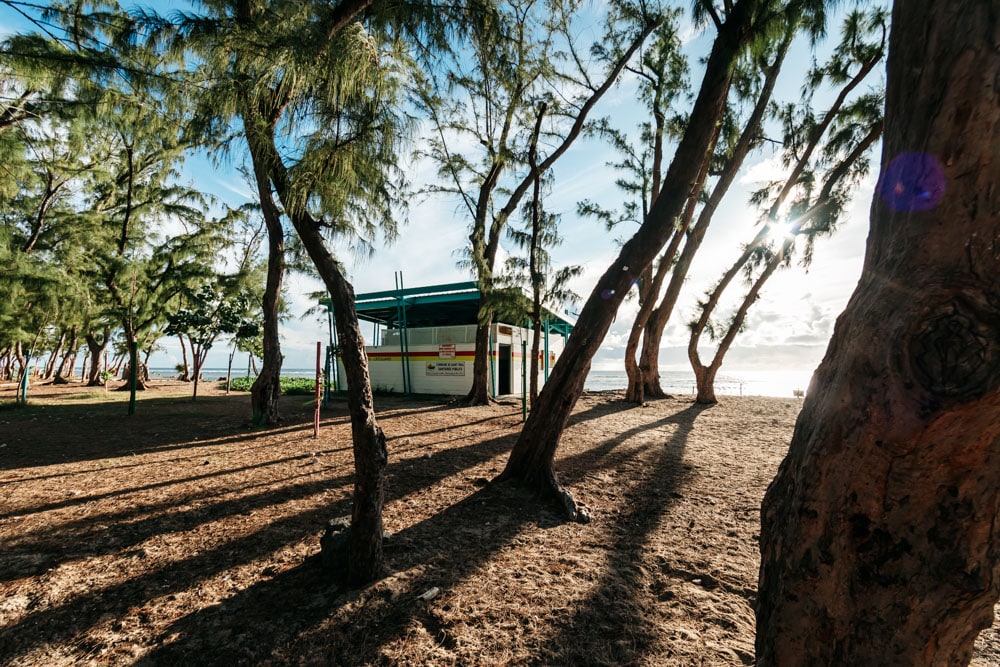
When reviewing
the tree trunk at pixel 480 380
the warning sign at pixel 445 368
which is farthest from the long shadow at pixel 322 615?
the warning sign at pixel 445 368

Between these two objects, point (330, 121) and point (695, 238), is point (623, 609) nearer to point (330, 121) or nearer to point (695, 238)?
point (330, 121)

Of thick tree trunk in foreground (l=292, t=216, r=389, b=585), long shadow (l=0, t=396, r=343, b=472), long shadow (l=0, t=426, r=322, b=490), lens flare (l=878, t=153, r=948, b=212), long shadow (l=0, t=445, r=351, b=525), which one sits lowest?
long shadow (l=0, t=396, r=343, b=472)

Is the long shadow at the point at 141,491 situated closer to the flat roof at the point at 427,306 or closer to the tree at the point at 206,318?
the flat roof at the point at 427,306

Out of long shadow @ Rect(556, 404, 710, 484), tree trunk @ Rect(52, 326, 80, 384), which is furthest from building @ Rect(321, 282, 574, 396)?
tree trunk @ Rect(52, 326, 80, 384)

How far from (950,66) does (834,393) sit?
0.93 meters

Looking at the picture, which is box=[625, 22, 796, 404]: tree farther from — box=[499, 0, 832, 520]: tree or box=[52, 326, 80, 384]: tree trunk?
box=[52, 326, 80, 384]: tree trunk

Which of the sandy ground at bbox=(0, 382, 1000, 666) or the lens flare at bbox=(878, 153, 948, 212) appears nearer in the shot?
the lens flare at bbox=(878, 153, 948, 212)

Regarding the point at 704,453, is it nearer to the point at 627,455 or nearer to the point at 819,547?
the point at 627,455

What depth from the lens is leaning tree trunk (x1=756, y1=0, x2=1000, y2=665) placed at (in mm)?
1005

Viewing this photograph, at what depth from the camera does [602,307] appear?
450cm

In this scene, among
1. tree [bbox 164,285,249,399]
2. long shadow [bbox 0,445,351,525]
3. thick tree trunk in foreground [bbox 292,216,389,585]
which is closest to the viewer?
thick tree trunk in foreground [bbox 292,216,389,585]

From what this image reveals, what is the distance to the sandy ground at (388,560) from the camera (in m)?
2.13

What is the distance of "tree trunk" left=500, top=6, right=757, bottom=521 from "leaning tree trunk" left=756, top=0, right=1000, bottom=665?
126 inches

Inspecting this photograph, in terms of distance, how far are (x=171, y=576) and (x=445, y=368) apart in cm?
1326
